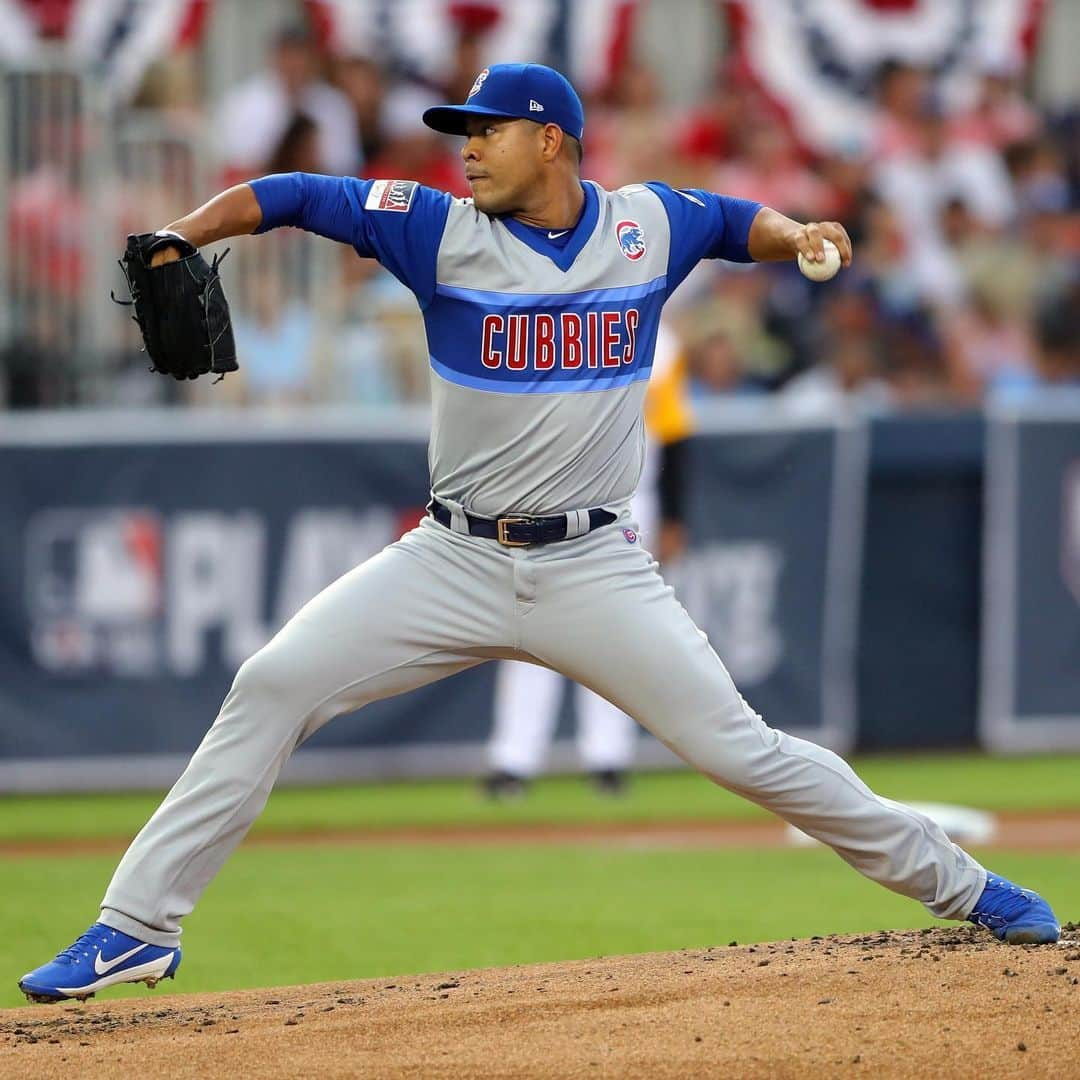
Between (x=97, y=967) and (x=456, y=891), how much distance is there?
2849 millimetres

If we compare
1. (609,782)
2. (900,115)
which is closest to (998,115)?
(900,115)

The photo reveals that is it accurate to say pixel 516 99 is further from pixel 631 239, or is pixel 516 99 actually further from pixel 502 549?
pixel 502 549

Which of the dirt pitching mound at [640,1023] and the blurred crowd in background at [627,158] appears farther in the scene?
the blurred crowd in background at [627,158]

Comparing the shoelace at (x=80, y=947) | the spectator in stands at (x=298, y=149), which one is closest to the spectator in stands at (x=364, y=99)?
the spectator in stands at (x=298, y=149)

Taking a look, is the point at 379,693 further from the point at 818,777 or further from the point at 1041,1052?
the point at 1041,1052

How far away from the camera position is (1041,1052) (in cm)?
397

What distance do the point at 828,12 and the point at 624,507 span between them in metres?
9.68

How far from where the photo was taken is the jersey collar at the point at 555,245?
4578 millimetres

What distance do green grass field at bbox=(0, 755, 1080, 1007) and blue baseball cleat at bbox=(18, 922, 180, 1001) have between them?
0.89 m

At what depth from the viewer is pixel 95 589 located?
31.7ft

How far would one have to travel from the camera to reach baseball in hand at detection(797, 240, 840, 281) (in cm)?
446

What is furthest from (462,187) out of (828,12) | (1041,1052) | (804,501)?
(1041,1052)

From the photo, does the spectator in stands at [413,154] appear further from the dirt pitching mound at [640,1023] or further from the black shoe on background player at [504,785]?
the dirt pitching mound at [640,1023]

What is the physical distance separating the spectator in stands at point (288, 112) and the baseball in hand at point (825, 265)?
7510 millimetres
